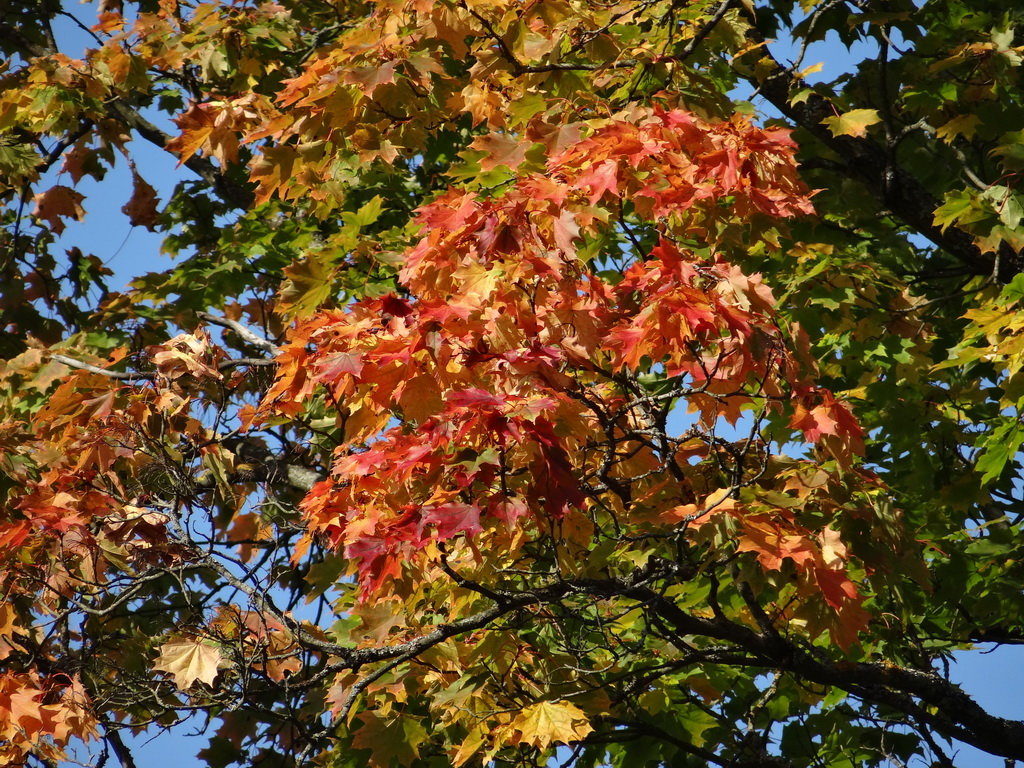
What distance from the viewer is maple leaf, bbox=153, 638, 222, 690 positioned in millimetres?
3898

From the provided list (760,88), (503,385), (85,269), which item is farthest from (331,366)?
(85,269)

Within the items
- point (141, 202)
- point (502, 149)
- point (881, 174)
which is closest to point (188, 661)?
point (502, 149)

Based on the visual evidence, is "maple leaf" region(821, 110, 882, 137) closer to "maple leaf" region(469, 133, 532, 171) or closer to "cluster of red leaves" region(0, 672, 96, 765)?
"maple leaf" region(469, 133, 532, 171)

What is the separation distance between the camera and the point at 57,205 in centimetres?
834

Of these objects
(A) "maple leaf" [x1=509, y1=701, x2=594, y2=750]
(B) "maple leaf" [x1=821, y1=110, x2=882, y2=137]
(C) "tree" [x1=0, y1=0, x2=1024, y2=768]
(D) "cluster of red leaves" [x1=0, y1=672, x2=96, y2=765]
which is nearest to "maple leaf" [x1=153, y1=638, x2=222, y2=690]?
(C) "tree" [x1=0, y1=0, x2=1024, y2=768]

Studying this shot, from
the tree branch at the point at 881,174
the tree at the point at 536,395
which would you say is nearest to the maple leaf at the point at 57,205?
the tree at the point at 536,395

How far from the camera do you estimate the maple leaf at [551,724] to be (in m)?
3.96

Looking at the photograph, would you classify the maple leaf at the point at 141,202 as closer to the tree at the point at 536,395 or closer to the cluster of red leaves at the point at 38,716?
the tree at the point at 536,395

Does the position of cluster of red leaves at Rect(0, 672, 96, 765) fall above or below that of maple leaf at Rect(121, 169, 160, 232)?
below

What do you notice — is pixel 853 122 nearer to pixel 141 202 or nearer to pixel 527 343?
pixel 527 343

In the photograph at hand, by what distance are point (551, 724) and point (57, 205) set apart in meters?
6.05

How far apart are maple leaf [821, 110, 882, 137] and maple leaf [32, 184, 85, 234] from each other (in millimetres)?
5645

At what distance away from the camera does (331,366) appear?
355cm

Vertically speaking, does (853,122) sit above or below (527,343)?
above
